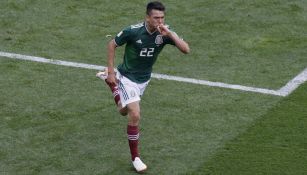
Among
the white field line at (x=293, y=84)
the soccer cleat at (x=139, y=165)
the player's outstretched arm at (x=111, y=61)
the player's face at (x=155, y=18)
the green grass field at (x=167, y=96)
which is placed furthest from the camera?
the white field line at (x=293, y=84)

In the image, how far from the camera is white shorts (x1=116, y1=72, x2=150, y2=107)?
8.80m

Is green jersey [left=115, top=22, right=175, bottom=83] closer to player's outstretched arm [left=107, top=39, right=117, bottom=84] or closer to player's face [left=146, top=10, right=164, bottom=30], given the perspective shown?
player's outstretched arm [left=107, top=39, right=117, bottom=84]

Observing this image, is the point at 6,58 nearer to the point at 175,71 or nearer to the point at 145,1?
the point at 175,71

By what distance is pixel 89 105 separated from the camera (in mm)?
10352

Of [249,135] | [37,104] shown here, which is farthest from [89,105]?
[249,135]

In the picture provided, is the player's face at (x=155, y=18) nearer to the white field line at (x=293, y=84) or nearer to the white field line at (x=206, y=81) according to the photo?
the white field line at (x=206, y=81)

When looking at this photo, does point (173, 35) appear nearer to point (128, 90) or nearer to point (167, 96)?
point (128, 90)

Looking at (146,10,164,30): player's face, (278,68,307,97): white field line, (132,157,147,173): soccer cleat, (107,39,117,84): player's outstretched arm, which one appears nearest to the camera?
(146,10,164,30): player's face

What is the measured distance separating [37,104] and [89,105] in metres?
0.64

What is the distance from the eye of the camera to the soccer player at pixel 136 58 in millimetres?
8578

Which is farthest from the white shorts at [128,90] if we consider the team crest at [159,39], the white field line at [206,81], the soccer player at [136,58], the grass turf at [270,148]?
the white field line at [206,81]

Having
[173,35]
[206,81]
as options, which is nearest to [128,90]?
[173,35]

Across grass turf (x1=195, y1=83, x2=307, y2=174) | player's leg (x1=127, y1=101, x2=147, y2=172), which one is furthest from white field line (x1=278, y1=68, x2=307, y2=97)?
player's leg (x1=127, y1=101, x2=147, y2=172)

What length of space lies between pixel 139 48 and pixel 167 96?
1.94m
